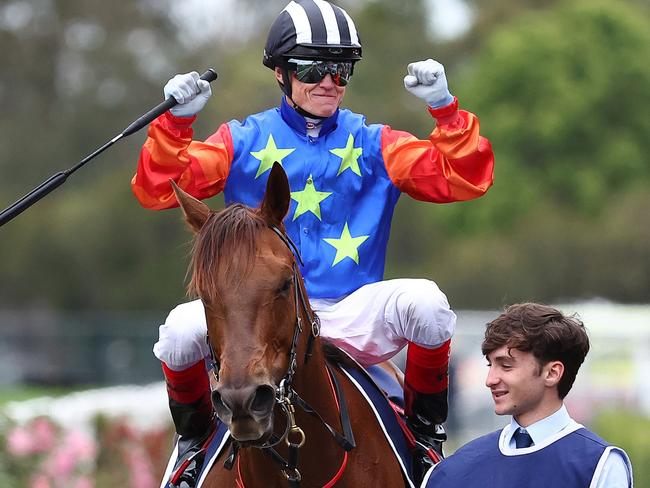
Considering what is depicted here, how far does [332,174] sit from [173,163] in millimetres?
531

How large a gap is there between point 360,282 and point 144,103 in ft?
107

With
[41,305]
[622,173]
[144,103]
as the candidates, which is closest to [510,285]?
[622,173]

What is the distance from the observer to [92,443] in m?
9.33

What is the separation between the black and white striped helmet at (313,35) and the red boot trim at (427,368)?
3.35ft

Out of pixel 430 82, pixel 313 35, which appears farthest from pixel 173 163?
pixel 430 82

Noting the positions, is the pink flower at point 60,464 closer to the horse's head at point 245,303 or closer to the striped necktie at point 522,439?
the horse's head at point 245,303

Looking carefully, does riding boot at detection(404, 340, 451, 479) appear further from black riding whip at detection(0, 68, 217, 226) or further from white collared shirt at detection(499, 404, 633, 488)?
black riding whip at detection(0, 68, 217, 226)

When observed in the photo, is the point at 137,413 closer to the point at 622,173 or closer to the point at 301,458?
the point at 301,458

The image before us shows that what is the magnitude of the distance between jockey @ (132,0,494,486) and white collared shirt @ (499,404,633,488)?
0.78 metres

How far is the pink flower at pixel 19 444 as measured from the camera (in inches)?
321

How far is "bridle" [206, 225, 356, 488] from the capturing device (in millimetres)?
3861

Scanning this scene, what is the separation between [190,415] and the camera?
182 inches

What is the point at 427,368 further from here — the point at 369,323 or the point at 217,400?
the point at 217,400

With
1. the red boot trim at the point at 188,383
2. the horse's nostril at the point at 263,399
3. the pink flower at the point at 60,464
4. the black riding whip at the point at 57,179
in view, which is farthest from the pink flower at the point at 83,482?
the horse's nostril at the point at 263,399
